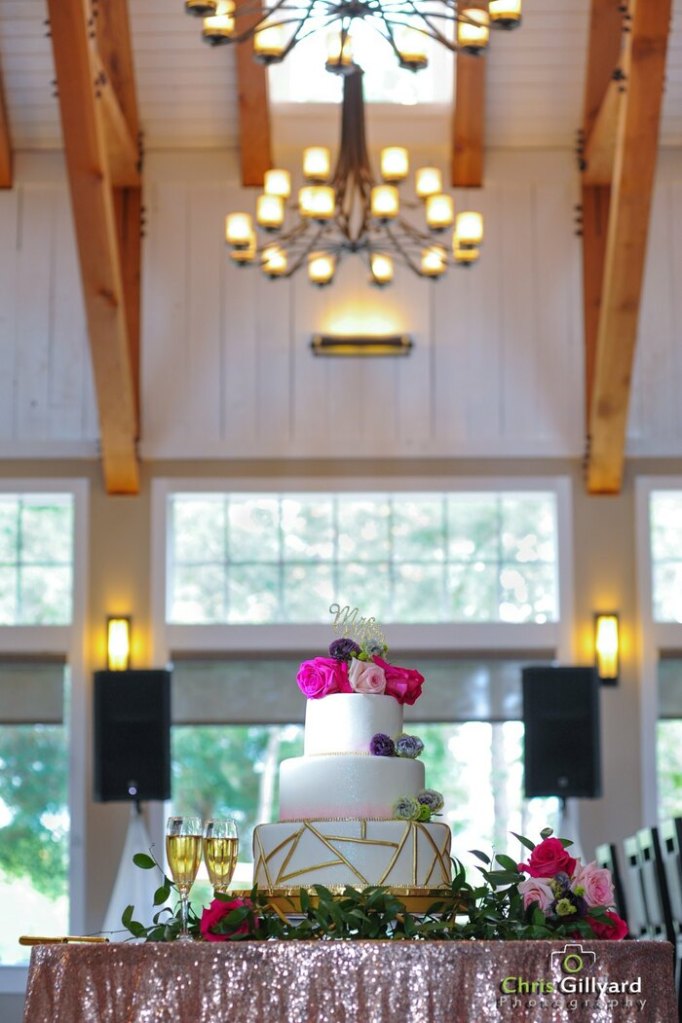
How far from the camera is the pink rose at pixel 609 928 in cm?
214

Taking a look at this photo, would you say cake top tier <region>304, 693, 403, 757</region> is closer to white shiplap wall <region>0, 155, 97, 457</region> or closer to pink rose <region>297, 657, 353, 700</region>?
pink rose <region>297, 657, 353, 700</region>

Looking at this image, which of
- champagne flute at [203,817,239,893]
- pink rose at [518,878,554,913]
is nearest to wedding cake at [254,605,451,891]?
champagne flute at [203,817,239,893]

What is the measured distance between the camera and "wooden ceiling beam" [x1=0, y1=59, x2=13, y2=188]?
8820 mm

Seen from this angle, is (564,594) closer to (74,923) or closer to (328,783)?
(74,923)

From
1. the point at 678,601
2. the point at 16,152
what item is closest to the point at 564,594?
the point at 678,601

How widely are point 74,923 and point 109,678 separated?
1.34 m

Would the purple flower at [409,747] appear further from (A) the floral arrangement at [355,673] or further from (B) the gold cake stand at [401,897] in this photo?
(B) the gold cake stand at [401,897]

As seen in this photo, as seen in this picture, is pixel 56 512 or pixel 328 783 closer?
pixel 328 783

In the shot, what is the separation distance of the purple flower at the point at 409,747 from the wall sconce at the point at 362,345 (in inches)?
228

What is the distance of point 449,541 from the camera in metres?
8.92

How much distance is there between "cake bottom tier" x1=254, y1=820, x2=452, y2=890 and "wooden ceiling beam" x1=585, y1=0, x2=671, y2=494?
4765 millimetres

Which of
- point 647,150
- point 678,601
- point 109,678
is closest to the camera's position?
point 647,150

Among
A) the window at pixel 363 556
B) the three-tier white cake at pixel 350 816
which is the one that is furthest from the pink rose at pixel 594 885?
the window at pixel 363 556
